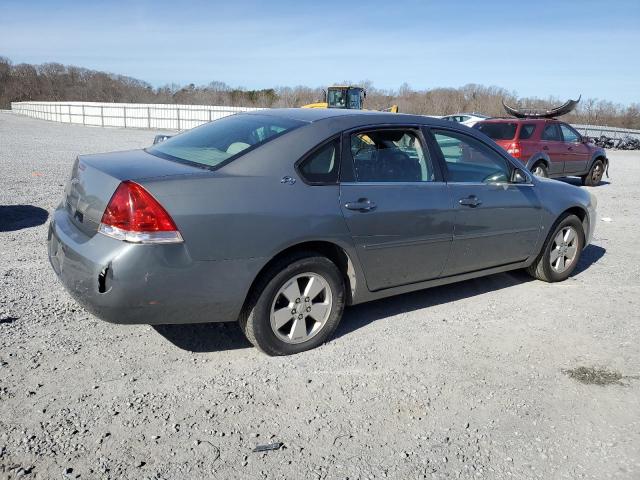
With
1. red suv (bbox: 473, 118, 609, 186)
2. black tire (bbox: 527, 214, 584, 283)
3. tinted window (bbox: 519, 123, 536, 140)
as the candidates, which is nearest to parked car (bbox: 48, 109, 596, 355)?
black tire (bbox: 527, 214, 584, 283)

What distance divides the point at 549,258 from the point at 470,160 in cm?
146

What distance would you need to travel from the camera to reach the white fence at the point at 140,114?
1373 inches

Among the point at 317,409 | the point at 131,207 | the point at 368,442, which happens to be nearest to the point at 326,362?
the point at 317,409

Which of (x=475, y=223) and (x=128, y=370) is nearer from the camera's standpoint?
(x=128, y=370)

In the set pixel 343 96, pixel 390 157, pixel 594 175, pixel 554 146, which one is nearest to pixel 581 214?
pixel 390 157

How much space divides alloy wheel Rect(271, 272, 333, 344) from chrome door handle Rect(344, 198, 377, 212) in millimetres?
514

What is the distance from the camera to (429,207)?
4211 millimetres

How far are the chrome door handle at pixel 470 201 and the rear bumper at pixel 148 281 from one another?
6.27 ft

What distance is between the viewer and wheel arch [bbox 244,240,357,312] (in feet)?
11.5

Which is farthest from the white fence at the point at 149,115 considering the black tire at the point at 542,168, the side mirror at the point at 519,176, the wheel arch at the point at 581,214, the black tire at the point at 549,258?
the side mirror at the point at 519,176

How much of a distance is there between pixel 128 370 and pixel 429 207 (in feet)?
7.88

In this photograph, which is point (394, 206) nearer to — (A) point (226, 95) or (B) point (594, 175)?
(B) point (594, 175)

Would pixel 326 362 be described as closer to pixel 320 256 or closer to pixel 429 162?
pixel 320 256

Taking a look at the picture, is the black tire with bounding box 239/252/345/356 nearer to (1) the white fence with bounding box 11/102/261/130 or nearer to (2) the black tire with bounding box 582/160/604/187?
(2) the black tire with bounding box 582/160/604/187
